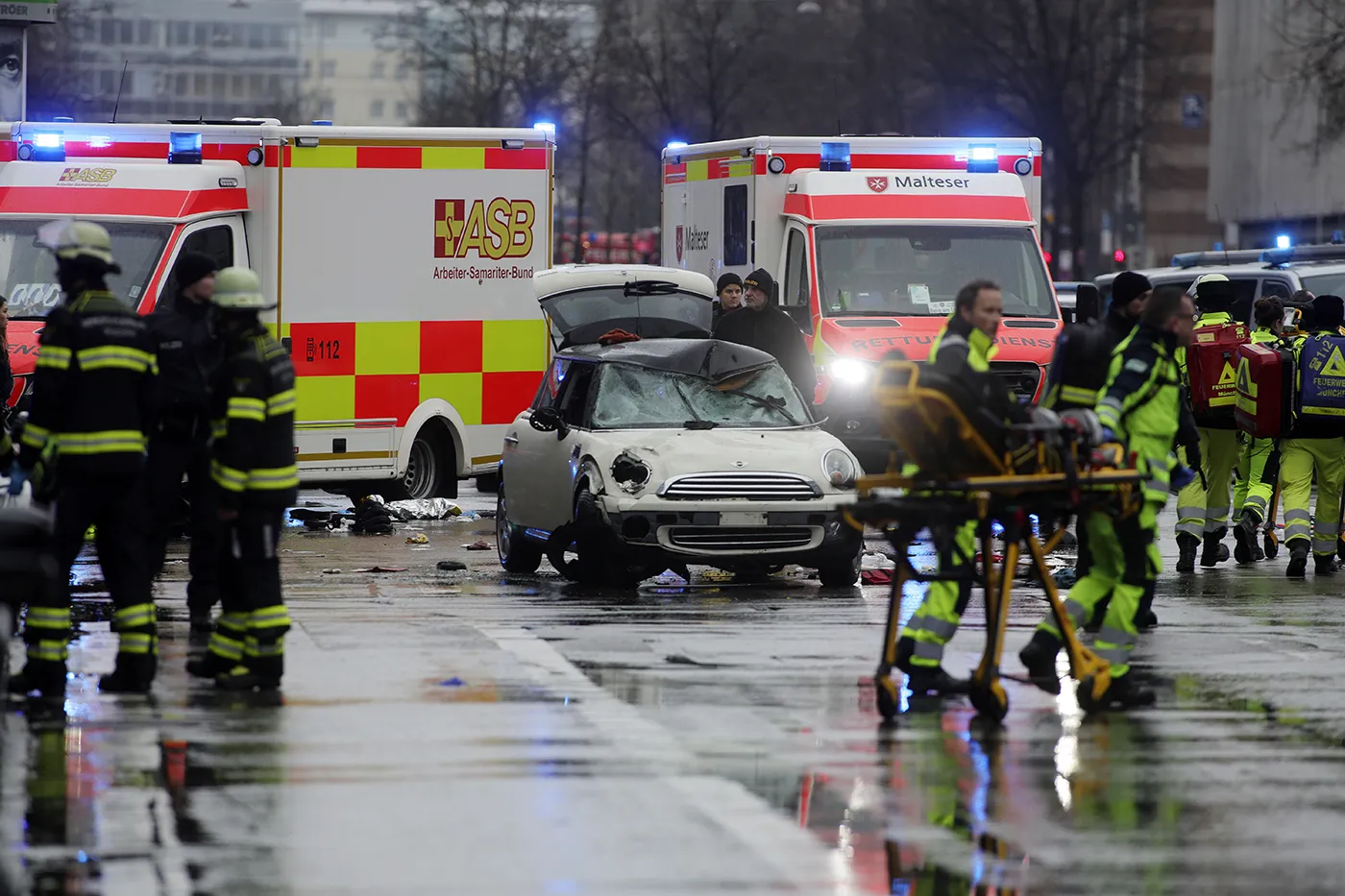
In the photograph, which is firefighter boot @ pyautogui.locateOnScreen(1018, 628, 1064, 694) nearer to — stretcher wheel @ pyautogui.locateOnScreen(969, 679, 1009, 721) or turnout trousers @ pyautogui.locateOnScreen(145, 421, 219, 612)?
stretcher wheel @ pyautogui.locateOnScreen(969, 679, 1009, 721)

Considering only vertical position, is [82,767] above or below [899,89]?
below

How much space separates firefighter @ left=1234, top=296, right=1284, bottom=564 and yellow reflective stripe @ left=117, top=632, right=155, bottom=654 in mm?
8234

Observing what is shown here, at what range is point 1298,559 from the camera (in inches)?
591

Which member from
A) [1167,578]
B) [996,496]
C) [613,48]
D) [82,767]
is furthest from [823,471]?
[613,48]

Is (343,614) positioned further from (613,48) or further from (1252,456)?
(613,48)

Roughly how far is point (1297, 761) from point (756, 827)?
7.77 feet

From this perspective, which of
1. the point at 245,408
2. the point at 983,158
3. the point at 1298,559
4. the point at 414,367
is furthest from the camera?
the point at 983,158

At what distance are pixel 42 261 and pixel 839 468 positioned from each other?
667 cm

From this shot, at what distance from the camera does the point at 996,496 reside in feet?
29.8

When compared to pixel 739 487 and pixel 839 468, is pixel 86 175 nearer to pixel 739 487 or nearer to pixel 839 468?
pixel 739 487

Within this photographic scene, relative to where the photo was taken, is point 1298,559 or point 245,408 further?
point 1298,559

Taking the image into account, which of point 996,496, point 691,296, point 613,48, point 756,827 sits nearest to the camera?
point 756,827

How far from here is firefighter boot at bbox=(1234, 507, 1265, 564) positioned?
51.5ft

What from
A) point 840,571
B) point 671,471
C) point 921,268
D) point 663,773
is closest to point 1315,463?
point 840,571
